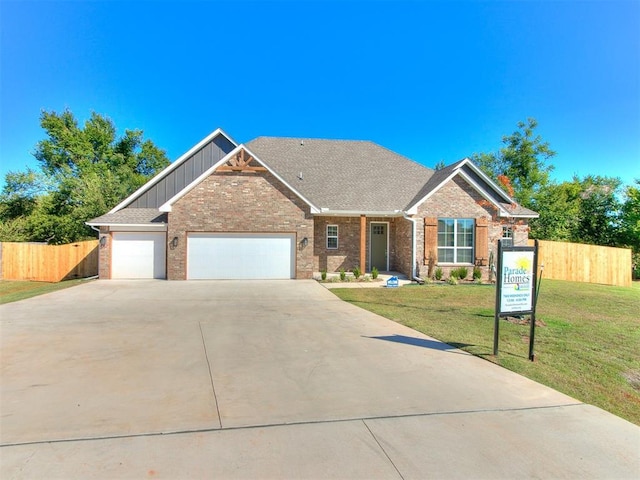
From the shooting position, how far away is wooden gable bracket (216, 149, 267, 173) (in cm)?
1516

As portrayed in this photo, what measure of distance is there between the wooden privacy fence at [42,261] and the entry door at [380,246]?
15.3m

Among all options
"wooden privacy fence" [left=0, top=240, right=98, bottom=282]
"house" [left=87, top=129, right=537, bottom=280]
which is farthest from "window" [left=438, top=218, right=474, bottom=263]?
"wooden privacy fence" [left=0, top=240, right=98, bottom=282]

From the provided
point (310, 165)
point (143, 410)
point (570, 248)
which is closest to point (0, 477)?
point (143, 410)

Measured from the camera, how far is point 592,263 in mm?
17469

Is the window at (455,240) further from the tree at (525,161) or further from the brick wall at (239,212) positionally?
the tree at (525,161)

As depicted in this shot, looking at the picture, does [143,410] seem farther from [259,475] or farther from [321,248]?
[321,248]

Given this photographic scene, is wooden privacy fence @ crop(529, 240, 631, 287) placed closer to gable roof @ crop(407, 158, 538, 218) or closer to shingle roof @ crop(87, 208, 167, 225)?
gable roof @ crop(407, 158, 538, 218)

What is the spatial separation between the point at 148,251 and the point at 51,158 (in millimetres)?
26311

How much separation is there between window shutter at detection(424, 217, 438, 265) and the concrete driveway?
9831 mm

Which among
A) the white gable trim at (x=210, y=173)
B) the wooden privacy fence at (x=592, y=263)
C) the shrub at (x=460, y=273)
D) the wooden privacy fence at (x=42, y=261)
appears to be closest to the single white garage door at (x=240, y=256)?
the white gable trim at (x=210, y=173)

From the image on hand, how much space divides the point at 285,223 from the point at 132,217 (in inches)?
281

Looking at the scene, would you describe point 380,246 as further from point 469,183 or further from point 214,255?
point 214,255

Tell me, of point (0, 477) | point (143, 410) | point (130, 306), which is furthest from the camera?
point (130, 306)

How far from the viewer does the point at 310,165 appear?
1997 centimetres
